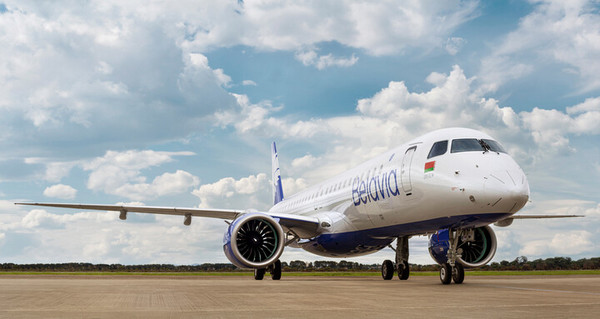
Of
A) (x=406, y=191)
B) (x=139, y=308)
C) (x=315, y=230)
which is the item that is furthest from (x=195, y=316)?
(x=315, y=230)

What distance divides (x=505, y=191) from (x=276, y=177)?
26376 millimetres

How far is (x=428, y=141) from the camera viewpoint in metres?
15.7

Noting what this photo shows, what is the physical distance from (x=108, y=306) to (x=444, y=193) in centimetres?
884

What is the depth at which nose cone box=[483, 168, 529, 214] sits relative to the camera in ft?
42.6

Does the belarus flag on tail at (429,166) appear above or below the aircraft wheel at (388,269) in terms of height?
above

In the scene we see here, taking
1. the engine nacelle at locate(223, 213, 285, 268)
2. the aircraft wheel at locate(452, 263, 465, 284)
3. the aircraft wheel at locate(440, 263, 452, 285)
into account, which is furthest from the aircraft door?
the engine nacelle at locate(223, 213, 285, 268)

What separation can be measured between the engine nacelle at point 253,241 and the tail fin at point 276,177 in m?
18.1

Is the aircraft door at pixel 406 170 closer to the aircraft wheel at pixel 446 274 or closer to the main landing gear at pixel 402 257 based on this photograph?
the aircraft wheel at pixel 446 274

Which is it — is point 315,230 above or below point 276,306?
above

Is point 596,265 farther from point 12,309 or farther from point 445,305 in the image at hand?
point 12,309

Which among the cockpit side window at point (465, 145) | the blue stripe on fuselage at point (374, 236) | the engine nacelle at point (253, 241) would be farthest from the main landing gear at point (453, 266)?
the engine nacelle at point (253, 241)

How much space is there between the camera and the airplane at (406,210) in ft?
44.4

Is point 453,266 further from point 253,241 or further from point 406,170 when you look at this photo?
point 253,241

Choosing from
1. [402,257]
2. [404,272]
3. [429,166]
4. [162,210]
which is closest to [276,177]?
[162,210]
